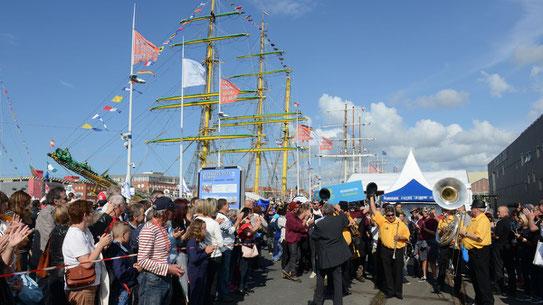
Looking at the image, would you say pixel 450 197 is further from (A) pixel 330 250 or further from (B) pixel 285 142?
(B) pixel 285 142

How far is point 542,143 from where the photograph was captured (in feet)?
85.4

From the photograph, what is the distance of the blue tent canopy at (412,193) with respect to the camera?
58.0 feet

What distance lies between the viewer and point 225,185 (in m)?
15.9

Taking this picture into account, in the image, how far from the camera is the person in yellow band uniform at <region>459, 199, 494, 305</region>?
6.71 meters

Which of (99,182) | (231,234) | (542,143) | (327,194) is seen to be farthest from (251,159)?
(231,234)

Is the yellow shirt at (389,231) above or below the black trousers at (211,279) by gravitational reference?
above

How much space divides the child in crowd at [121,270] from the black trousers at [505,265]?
7710 mm

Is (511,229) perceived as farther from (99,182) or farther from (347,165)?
(347,165)

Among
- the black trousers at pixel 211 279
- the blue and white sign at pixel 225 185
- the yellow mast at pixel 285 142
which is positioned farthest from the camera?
the yellow mast at pixel 285 142

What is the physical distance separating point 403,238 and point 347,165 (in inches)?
2979

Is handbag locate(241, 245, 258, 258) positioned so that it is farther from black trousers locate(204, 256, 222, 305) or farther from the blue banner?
the blue banner

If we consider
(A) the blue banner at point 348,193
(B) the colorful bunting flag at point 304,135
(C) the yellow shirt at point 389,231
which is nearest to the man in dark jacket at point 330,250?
(C) the yellow shirt at point 389,231

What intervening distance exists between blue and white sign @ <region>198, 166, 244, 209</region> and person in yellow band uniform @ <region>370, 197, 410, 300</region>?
27.2 feet

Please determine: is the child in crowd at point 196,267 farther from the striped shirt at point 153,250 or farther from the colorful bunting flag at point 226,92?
the colorful bunting flag at point 226,92
